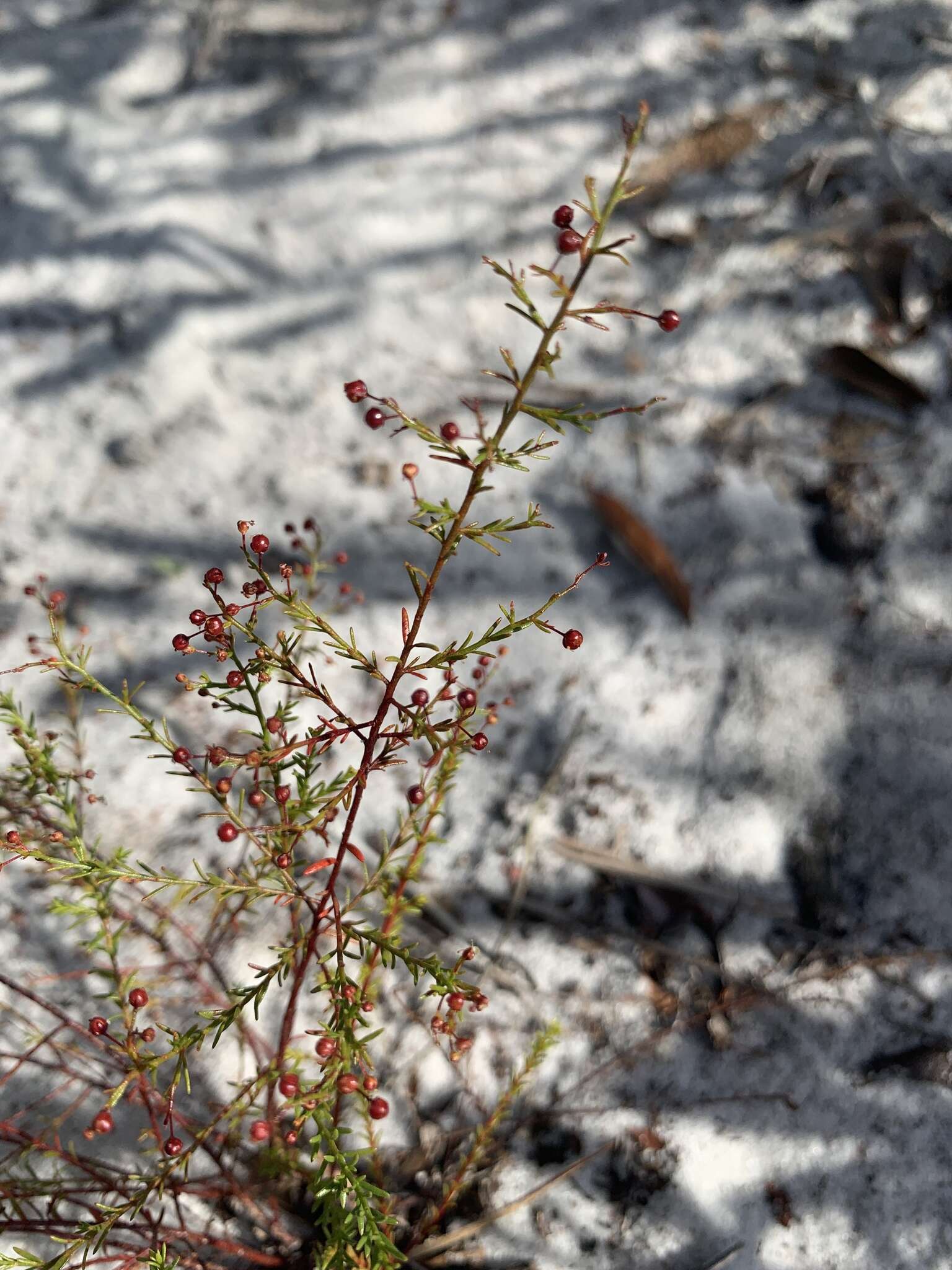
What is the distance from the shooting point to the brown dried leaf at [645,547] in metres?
2.30

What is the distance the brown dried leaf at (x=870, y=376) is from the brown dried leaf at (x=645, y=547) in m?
0.71

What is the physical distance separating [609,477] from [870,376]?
753mm

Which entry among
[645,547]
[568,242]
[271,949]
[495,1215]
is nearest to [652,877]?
[495,1215]

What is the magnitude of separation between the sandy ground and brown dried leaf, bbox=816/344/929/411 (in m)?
0.02

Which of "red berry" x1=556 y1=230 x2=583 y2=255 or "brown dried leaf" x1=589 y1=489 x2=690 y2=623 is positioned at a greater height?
"brown dried leaf" x1=589 y1=489 x2=690 y2=623

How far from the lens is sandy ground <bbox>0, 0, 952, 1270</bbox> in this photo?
1.77 meters

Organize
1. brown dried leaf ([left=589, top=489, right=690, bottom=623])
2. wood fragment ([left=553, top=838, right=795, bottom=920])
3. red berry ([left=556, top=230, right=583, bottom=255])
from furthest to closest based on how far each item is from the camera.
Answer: brown dried leaf ([left=589, top=489, right=690, bottom=623])
wood fragment ([left=553, top=838, right=795, bottom=920])
red berry ([left=556, top=230, right=583, bottom=255])

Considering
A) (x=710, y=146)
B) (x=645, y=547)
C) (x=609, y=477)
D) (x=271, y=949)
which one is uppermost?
(x=710, y=146)

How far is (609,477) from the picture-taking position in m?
2.51

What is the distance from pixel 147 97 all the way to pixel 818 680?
2622 millimetres

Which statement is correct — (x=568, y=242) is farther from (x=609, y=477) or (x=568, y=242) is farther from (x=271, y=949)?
(x=609, y=477)

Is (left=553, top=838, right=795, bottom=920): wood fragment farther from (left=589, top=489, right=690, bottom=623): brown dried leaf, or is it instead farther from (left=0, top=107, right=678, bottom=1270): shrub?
(left=589, top=489, right=690, bottom=623): brown dried leaf

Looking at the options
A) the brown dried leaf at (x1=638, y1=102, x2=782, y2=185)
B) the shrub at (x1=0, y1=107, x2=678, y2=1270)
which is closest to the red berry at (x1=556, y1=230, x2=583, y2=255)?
the shrub at (x1=0, y1=107, x2=678, y2=1270)

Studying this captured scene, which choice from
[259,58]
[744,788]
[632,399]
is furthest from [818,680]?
[259,58]
